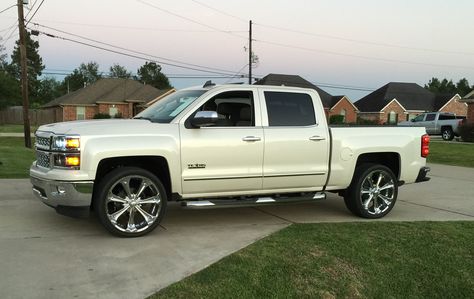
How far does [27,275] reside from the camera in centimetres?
468

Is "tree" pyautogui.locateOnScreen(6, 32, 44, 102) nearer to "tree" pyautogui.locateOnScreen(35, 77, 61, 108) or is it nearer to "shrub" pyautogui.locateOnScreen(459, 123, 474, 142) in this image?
"tree" pyautogui.locateOnScreen(35, 77, 61, 108)

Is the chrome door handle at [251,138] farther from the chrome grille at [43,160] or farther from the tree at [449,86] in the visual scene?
the tree at [449,86]

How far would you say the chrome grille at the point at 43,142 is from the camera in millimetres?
5930

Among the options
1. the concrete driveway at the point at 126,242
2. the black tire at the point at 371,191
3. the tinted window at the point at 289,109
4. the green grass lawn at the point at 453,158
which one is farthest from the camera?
the green grass lawn at the point at 453,158

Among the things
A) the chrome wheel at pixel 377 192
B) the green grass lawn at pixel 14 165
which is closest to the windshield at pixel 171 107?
the chrome wheel at pixel 377 192

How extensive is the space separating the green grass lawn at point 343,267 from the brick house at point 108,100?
51.3m

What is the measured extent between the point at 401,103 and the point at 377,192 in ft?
208

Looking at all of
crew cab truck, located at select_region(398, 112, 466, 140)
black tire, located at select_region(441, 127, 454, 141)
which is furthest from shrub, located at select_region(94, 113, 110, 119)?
black tire, located at select_region(441, 127, 454, 141)

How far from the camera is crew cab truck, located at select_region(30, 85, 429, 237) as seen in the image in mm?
5793

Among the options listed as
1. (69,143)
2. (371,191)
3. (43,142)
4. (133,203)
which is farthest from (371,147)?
(43,142)

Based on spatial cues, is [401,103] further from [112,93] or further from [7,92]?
[7,92]

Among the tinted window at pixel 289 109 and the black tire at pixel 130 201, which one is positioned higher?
the tinted window at pixel 289 109

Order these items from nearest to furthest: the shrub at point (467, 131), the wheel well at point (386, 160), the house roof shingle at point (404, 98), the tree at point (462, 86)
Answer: the wheel well at point (386, 160), the shrub at point (467, 131), the house roof shingle at point (404, 98), the tree at point (462, 86)

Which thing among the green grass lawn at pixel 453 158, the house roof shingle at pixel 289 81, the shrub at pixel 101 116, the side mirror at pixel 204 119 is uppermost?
the house roof shingle at pixel 289 81
